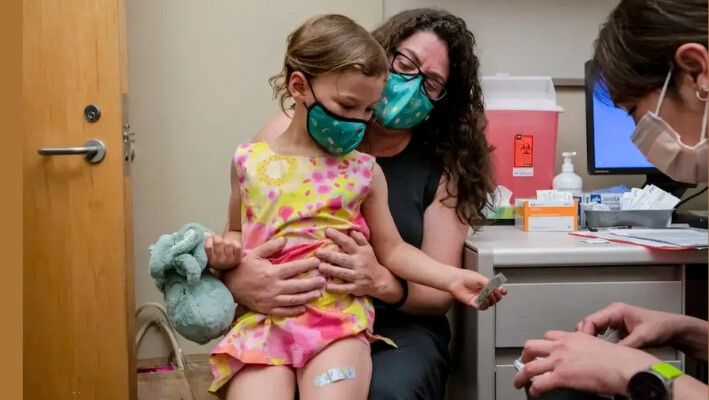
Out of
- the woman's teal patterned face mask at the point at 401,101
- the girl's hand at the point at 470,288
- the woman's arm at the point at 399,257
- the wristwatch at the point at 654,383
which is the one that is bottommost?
the wristwatch at the point at 654,383

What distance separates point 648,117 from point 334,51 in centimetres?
55

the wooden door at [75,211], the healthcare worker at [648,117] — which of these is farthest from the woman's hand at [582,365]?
the wooden door at [75,211]

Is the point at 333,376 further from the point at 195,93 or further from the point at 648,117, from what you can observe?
the point at 195,93

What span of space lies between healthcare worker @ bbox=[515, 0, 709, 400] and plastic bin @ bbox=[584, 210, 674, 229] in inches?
26.1

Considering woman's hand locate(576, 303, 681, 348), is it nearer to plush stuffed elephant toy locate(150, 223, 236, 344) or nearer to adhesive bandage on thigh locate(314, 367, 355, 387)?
adhesive bandage on thigh locate(314, 367, 355, 387)

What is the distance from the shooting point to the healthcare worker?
0.90m

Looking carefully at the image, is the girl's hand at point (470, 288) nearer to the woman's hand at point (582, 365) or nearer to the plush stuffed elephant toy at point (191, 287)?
the woman's hand at point (582, 365)

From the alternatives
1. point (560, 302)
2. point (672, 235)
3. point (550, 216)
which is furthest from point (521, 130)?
point (560, 302)

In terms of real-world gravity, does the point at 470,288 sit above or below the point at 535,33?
below

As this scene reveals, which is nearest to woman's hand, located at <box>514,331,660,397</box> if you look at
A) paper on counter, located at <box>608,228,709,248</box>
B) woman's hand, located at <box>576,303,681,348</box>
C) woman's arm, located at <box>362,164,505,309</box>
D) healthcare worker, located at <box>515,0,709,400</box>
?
healthcare worker, located at <box>515,0,709,400</box>

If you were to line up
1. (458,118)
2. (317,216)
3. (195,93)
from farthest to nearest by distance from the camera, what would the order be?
(195,93) → (458,118) → (317,216)

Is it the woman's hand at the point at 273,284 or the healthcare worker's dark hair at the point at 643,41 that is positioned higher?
the healthcare worker's dark hair at the point at 643,41

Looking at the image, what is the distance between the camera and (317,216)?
126cm

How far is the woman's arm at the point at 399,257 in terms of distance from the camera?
4.18 ft
